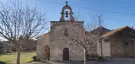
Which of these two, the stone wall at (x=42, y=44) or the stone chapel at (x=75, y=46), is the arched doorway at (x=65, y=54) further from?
the stone wall at (x=42, y=44)

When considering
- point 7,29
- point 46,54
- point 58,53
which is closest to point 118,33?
point 58,53

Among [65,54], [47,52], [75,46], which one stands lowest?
[65,54]

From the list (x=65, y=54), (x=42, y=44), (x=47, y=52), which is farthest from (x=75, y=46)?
(x=42, y=44)

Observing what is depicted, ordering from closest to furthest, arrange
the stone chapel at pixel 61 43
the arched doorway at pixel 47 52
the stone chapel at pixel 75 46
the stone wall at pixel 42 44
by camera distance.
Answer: the stone chapel at pixel 75 46
the stone chapel at pixel 61 43
the arched doorway at pixel 47 52
the stone wall at pixel 42 44

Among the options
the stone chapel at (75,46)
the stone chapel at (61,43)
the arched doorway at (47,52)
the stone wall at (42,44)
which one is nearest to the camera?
the stone chapel at (75,46)

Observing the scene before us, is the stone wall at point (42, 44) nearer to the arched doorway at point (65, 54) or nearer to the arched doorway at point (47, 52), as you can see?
the arched doorway at point (47, 52)

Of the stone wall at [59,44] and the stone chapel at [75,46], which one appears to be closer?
the stone chapel at [75,46]

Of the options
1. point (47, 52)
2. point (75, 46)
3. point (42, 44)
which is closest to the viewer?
point (75, 46)

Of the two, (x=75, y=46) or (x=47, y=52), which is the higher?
(x=75, y=46)

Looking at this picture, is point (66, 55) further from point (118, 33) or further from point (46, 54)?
point (118, 33)

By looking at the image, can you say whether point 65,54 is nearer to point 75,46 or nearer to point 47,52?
point 75,46

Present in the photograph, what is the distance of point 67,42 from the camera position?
31.5 m

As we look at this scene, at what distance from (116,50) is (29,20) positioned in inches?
698

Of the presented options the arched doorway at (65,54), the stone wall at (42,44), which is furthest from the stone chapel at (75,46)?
the stone wall at (42,44)
